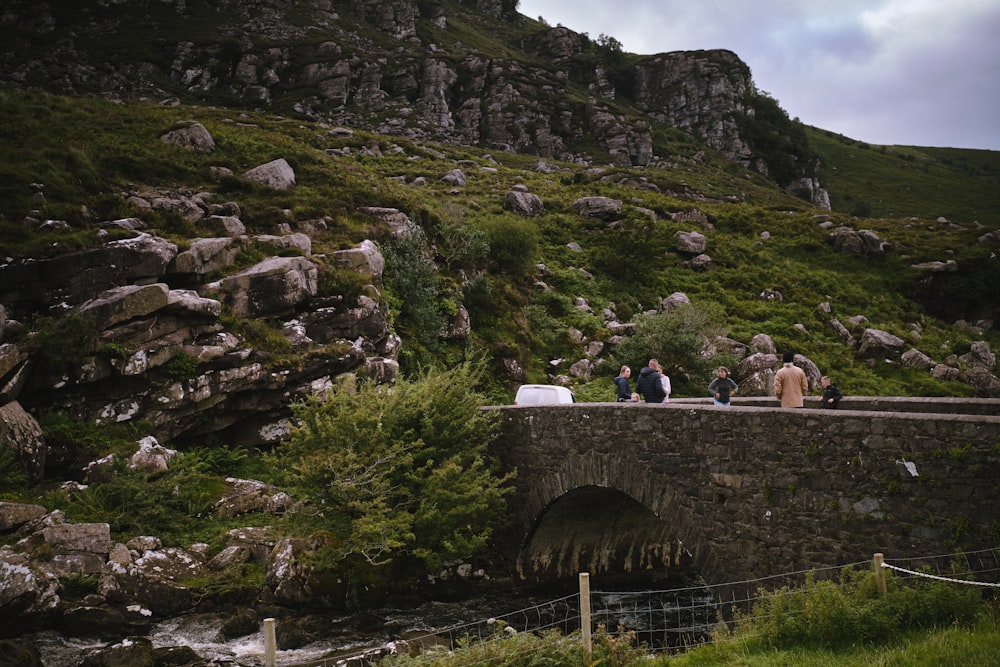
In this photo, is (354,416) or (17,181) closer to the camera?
(354,416)

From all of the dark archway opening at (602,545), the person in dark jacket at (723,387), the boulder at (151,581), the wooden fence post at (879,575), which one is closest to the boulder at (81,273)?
the boulder at (151,581)

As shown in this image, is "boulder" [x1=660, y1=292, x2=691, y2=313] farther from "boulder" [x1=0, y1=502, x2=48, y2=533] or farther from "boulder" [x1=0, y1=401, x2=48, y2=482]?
"boulder" [x1=0, y1=502, x2=48, y2=533]

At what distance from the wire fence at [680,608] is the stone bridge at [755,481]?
0.63 ft

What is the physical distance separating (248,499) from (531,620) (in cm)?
815

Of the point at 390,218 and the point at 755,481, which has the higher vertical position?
the point at 390,218

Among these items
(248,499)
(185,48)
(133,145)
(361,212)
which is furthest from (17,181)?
(185,48)

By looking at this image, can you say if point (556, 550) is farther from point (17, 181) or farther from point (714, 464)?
point (17, 181)

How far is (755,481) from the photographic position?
10.6m

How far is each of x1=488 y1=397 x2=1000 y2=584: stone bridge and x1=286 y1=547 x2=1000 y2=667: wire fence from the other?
0.19m

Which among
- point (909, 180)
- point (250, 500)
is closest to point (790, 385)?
point (250, 500)

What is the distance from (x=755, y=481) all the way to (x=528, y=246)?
81.7 feet

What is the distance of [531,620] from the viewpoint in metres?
14.4

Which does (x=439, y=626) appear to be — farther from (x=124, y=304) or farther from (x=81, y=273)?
(x=81, y=273)

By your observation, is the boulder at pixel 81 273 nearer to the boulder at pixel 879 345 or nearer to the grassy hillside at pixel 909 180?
the boulder at pixel 879 345
